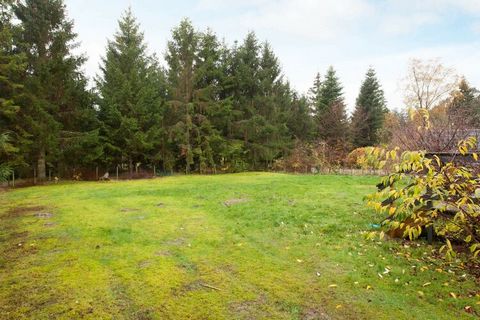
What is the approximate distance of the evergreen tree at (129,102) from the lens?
19.5 m

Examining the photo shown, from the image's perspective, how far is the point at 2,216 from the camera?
7699 millimetres

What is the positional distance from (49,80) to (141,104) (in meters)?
5.24

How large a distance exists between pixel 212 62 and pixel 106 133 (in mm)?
9217

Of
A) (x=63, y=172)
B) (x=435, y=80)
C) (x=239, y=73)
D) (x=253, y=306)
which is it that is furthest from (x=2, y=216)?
(x=435, y=80)

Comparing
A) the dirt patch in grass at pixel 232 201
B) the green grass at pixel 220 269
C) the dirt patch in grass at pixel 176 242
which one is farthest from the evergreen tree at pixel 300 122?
the dirt patch in grass at pixel 176 242

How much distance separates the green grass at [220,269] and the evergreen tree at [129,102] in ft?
40.8

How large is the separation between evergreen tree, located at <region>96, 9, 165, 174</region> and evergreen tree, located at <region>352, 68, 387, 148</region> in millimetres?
20133

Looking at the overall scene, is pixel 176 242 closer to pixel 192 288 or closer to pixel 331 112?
pixel 192 288

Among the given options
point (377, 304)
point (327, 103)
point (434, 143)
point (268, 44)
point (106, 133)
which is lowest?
point (377, 304)

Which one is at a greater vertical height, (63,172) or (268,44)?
(268,44)

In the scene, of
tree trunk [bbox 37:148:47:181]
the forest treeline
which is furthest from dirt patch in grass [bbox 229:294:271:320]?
tree trunk [bbox 37:148:47:181]

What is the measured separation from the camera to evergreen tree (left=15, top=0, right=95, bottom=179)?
52.1 ft

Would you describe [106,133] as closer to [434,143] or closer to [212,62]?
[212,62]

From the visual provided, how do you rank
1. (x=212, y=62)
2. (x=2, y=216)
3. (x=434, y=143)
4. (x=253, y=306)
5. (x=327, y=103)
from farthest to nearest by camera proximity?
(x=327, y=103) → (x=212, y=62) → (x=2, y=216) → (x=434, y=143) → (x=253, y=306)
